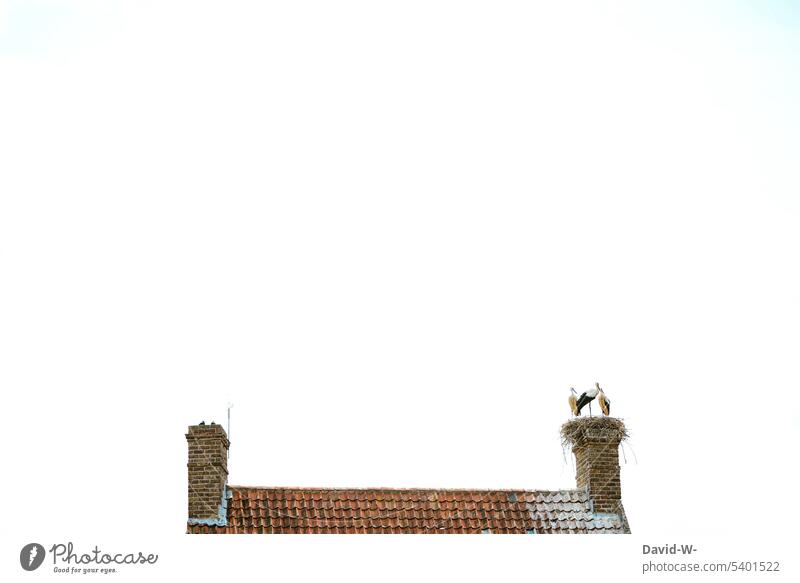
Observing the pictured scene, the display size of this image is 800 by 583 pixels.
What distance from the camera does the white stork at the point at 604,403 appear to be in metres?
27.0

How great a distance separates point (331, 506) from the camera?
25438 millimetres

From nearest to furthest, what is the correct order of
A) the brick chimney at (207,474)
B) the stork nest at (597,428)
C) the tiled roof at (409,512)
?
the brick chimney at (207,474) → the tiled roof at (409,512) → the stork nest at (597,428)

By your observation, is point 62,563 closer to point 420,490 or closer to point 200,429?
point 200,429

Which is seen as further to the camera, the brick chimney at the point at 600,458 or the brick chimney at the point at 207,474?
the brick chimney at the point at 600,458

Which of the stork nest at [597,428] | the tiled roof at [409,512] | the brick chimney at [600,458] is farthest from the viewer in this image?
the stork nest at [597,428]

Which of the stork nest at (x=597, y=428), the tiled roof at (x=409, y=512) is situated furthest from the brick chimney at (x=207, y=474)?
the stork nest at (x=597, y=428)

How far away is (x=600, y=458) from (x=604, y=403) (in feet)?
3.63

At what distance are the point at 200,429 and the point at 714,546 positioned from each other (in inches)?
338

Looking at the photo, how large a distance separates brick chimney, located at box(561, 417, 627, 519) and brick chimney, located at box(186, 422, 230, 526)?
20.7 feet

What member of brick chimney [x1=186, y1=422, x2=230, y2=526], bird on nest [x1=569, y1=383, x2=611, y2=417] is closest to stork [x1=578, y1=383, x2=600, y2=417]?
bird on nest [x1=569, y1=383, x2=611, y2=417]

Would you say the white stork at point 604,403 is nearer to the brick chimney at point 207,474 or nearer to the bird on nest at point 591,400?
the bird on nest at point 591,400

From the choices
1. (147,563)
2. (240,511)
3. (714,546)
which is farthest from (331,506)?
(714,546)

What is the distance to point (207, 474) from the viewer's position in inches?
983

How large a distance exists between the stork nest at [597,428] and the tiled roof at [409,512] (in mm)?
1042
